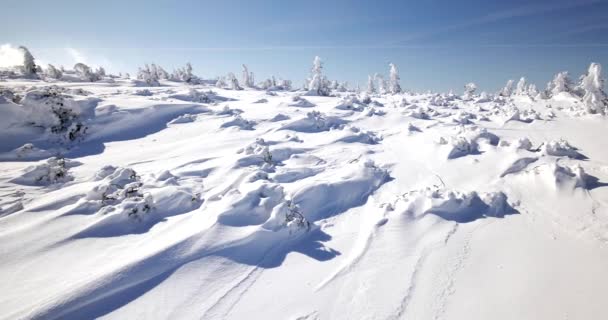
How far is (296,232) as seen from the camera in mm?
5086

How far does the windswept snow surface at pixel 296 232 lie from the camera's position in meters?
3.53

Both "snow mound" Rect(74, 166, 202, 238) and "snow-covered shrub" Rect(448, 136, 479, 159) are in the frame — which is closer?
"snow mound" Rect(74, 166, 202, 238)

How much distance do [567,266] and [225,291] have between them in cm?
535

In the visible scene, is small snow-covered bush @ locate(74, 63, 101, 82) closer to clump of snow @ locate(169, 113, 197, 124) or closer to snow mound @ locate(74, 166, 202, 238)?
clump of snow @ locate(169, 113, 197, 124)

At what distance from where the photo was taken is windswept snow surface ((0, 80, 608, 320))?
3533 mm

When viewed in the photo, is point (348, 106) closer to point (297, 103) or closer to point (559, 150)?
point (297, 103)

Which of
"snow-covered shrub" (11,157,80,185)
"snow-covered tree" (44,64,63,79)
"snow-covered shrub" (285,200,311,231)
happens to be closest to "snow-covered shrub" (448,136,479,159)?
"snow-covered shrub" (285,200,311,231)

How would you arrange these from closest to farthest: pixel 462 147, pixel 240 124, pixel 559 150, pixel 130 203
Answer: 1. pixel 130 203
2. pixel 559 150
3. pixel 462 147
4. pixel 240 124

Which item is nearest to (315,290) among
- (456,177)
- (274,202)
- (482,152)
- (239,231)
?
(239,231)

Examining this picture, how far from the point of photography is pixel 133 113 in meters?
12.8

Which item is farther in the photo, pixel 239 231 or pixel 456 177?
pixel 456 177

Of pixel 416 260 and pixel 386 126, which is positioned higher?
pixel 386 126

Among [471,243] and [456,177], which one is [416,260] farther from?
[456,177]

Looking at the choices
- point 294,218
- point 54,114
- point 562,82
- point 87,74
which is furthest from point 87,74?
point 562,82
